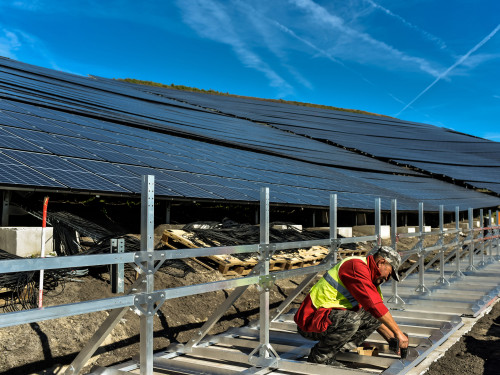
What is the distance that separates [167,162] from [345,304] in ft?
23.9

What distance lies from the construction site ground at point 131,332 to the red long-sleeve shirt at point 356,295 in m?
1.53

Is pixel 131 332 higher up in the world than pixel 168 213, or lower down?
lower down

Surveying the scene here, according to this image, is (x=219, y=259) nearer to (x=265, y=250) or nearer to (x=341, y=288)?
(x=265, y=250)

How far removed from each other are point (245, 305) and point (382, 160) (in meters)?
22.0

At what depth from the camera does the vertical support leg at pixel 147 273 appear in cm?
455

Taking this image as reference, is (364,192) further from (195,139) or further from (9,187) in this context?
(9,187)

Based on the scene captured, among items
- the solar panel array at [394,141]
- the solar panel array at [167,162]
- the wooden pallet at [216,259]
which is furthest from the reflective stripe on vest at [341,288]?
the solar panel array at [394,141]

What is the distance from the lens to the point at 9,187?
273 inches

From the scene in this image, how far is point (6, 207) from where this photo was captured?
30.0 ft

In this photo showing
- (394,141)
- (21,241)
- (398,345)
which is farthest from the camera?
(394,141)

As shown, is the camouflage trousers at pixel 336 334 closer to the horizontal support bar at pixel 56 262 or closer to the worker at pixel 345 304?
the worker at pixel 345 304

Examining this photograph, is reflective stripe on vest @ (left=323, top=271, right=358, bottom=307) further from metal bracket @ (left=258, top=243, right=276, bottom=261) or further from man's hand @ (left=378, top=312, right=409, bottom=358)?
metal bracket @ (left=258, top=243, right=276, bottom=261)

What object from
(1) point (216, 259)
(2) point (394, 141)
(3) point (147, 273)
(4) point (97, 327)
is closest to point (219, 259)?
(1) point (216, 259)

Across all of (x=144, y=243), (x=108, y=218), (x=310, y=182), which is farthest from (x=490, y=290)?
(x=144, y=243)
